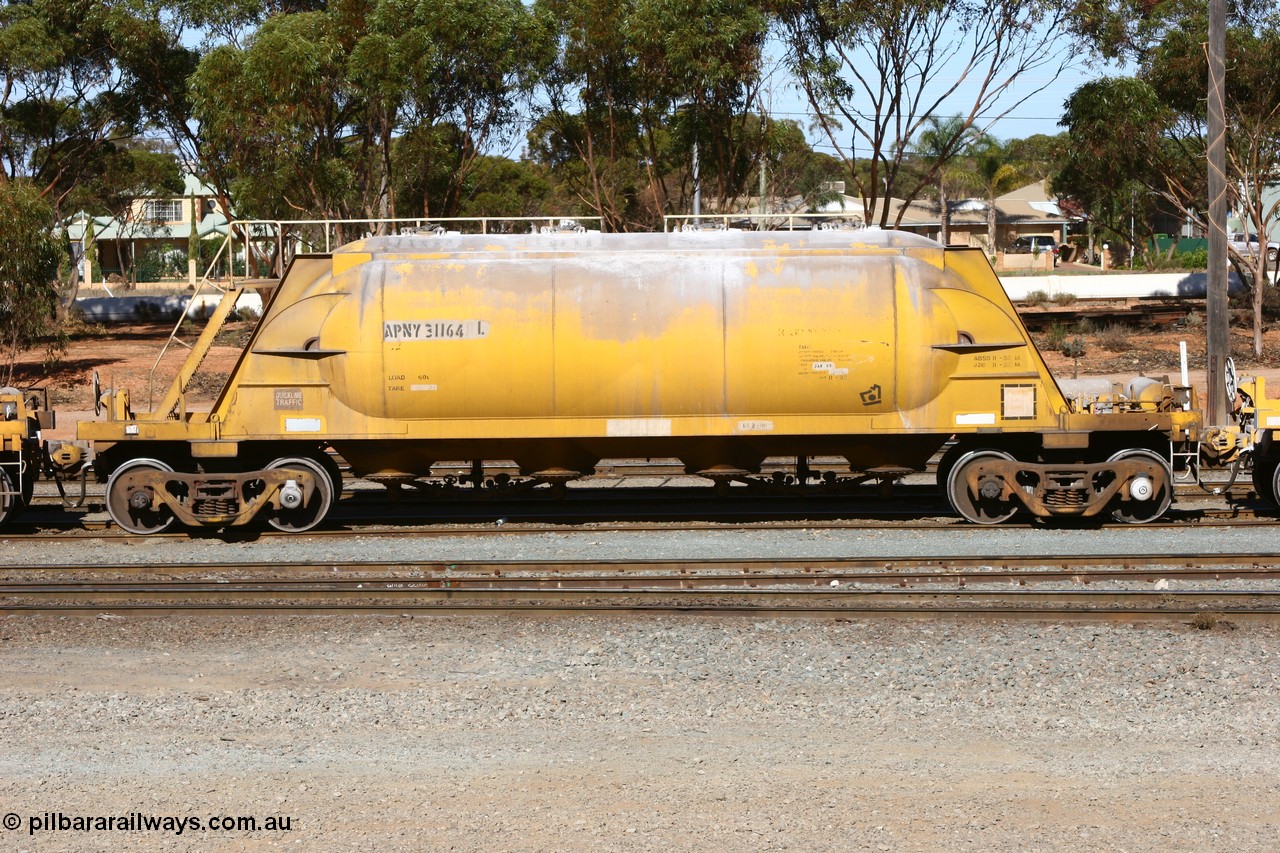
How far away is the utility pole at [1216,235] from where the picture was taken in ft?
62.4

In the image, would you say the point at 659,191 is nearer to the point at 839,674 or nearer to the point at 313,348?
the point at 313,348

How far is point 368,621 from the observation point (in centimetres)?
1070

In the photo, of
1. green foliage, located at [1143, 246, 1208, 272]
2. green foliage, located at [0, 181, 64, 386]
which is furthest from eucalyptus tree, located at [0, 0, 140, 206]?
green foliage, located at [1143, 246, 1208, 272]

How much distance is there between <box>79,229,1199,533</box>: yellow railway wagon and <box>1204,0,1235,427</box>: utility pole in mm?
5738

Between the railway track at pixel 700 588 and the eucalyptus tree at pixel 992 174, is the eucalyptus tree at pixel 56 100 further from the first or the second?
the eucalyptus tree at pixel 992 174

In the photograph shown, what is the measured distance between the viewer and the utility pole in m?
19.0

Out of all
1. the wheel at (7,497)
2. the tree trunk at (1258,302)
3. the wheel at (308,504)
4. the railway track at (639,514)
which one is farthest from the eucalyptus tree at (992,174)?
the wheel at (7,497)

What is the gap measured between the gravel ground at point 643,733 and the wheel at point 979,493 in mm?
4023

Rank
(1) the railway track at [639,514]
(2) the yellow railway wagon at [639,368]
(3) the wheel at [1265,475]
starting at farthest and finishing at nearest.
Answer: (1) the railway track at [639,514]
(3) the wheel at [1265,475]
(2) the yellow railway wagon at [639,368]

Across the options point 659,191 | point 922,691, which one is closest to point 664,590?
point 922,691

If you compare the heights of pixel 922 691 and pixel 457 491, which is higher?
pixel 457 491

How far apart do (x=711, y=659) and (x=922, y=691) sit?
160 centimetres

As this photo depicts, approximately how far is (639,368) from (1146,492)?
567cm

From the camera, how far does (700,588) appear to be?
456 inches
